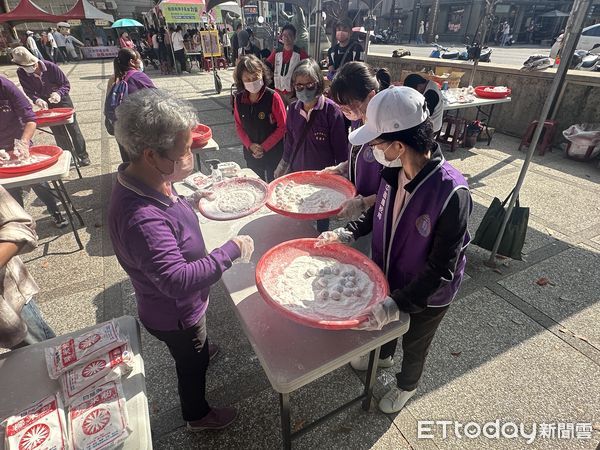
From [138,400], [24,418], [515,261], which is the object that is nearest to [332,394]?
[138,400]

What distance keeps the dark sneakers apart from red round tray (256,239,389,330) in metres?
1.18

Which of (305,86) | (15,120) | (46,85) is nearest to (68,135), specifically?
(46,85)

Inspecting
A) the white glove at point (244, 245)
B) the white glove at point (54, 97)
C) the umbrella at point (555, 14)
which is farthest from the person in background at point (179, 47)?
the umbrella at point (555, 14)

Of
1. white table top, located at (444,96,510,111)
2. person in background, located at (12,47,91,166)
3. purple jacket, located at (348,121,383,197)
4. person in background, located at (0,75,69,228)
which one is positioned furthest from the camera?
white table top, located at (444,96,510,111)

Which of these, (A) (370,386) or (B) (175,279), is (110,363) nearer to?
(B) (175,279)

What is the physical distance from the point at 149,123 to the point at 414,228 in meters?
1.42

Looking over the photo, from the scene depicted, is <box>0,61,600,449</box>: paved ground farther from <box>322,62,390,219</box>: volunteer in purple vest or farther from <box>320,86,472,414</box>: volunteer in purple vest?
<box>322,62,390,219</box>: volunteer in purple vest

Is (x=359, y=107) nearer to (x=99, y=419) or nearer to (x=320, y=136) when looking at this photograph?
(x=320, y=136)

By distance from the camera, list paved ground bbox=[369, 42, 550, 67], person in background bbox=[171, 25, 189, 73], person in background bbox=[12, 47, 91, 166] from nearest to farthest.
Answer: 1. person in background bbox=[12, 47, 91, 166]
2. person in background bbox=[171, 25, 189, 73]
3. paved ground bbox=[369, 42, 550, 67]

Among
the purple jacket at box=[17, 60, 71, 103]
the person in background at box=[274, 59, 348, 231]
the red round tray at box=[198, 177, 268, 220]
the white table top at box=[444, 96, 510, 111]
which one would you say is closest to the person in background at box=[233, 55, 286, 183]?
the person in background at box=[274, 59, 348, 231]

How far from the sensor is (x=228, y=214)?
262cm

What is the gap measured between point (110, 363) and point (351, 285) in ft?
4.34

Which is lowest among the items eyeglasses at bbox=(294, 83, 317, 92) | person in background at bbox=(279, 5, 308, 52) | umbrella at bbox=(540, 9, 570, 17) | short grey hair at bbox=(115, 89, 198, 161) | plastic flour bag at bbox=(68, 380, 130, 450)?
plastic flour bag at bbox=(68, 380, 130, 450)

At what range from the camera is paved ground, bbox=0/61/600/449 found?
230cm
